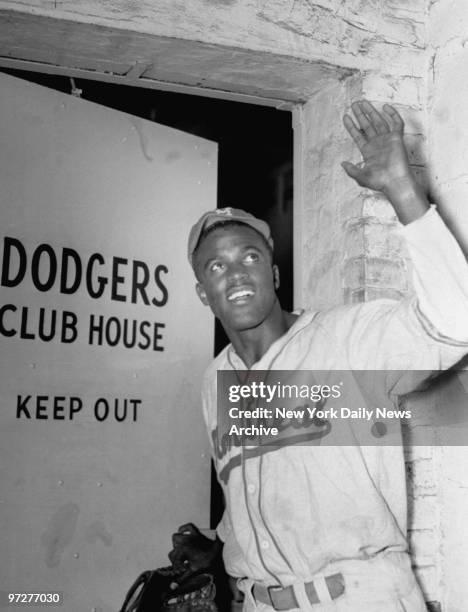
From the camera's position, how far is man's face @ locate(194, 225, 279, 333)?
1.58 m

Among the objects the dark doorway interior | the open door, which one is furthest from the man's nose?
the dark doorway interior

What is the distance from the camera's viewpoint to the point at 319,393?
4.85ft

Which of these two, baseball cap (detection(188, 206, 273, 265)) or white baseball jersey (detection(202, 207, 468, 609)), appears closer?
white baseball jersey (detection(202, 207, 468, 609))

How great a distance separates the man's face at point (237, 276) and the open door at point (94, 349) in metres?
0.88

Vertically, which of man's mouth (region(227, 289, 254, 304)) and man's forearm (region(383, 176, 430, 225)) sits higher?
man's forearm (region(383, 176, 430, 225))

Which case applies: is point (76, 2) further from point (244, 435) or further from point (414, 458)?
point (414, 458)

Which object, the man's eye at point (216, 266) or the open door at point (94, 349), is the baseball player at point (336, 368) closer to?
the man's eye at point (216, 266)

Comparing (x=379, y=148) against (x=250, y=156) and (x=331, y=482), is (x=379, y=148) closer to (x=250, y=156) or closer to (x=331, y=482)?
(x=331, y=482)

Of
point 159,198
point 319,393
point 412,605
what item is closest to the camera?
point 412,605

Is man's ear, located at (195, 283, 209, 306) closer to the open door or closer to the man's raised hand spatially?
the man's raised hand


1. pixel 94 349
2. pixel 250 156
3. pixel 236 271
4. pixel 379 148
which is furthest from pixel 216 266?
pixel 250 156

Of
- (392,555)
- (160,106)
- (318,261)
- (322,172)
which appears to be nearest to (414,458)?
(392,555)

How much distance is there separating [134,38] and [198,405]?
142 centimetres

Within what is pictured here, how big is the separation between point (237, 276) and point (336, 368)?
1.03 ft
